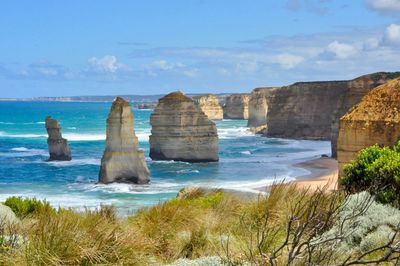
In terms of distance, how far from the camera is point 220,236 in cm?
827

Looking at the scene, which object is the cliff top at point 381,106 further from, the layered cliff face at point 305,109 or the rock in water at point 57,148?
the layered cliff face at point 305,109

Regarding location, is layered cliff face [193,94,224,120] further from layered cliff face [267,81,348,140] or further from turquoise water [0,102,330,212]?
turquoise water [0,102,330,212]

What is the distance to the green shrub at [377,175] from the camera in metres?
11.1

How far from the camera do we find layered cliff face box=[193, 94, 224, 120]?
14250 cm

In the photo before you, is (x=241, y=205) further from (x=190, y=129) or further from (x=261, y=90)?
(x=261, y=90)

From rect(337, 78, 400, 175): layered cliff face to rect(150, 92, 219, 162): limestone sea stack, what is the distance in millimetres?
36262

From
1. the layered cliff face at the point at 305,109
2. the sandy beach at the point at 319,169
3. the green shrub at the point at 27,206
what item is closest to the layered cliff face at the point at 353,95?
the sandy beach at the point at 319,169

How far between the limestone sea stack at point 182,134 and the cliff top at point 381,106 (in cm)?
3642

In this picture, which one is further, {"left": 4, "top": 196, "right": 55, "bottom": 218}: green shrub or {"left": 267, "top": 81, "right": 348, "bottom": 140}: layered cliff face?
{"left": 267, "top": 81, "right": 348, "bottom": 140}: layered cliff face

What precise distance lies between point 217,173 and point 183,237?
39729 mm

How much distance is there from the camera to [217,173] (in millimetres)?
48812

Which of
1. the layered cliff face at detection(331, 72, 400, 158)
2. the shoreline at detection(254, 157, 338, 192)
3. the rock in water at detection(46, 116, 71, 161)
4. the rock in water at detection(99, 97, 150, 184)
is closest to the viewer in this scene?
the shoreline at detection(254, 157, 338, 192)

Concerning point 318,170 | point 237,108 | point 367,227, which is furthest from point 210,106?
point 367,227

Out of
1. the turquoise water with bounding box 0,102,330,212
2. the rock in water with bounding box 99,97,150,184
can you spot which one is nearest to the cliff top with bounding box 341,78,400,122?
the turquoise water with bounding box 0,102,330,212
